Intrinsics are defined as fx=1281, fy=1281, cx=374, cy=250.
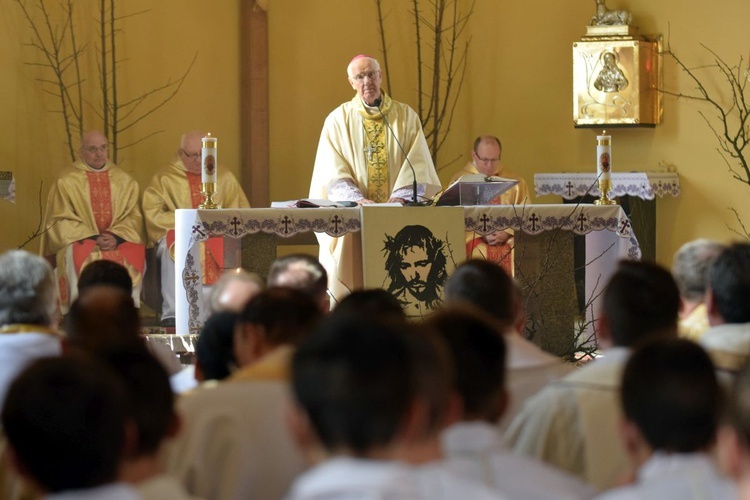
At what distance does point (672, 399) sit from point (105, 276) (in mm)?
2695

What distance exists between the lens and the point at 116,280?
4.36m

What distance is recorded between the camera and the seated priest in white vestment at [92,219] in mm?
9797

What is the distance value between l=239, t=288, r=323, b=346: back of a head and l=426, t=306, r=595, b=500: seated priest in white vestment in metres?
0.59

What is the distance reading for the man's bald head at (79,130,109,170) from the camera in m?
10.1

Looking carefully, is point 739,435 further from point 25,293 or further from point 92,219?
point 92,219

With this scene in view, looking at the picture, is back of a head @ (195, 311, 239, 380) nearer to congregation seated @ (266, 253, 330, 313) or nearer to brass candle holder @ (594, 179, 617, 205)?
congregation seated @ (266, 253, 330, 313)

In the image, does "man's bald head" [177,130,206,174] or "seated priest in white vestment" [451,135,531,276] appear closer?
"seated priest in white vestment" [451,135,531,276]

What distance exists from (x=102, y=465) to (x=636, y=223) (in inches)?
371

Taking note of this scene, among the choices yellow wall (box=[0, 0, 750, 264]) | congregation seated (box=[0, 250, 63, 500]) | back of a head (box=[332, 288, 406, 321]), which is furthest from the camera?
yellow wall (box=[0, 0, 750, 264])

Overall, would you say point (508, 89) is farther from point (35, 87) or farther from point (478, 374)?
point (478, 374)

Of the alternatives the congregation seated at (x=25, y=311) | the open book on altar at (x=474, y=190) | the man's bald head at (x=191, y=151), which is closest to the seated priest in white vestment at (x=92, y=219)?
the man's bald head at (x=191, y=151)

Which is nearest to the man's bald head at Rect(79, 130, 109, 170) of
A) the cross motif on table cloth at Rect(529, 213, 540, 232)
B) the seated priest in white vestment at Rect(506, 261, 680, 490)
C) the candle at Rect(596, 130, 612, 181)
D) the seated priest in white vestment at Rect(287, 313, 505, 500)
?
the cross motif on table cloth at Rect(529, 213, 540, 232)

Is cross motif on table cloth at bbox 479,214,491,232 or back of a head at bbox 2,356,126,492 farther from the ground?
cross motif on table cloth at bbox 479,214,491,232

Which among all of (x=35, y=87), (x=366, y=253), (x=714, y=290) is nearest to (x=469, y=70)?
(x=35, y=87)
